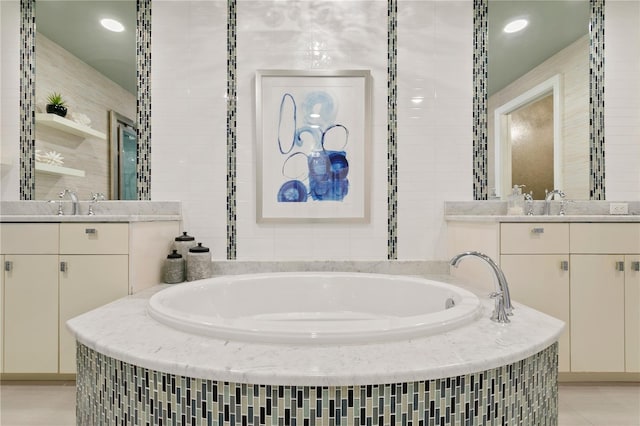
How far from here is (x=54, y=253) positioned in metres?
2.00

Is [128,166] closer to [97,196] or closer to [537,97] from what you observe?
[97,196]

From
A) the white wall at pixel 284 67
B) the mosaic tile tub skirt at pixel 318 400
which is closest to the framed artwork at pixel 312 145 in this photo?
the white wall at pixel 284 67

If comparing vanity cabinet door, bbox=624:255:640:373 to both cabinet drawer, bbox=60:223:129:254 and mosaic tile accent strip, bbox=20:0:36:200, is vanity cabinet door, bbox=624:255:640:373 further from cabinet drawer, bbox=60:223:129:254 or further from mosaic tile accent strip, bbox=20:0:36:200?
mosaic tile accent strip, bbox=20:0:36:200

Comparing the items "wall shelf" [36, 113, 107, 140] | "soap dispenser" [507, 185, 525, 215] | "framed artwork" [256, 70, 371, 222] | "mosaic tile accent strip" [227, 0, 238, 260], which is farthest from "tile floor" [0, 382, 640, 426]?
"wall shelf" [36, 113, 107, 140]

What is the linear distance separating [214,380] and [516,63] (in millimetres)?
2764

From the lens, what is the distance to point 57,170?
2.45m

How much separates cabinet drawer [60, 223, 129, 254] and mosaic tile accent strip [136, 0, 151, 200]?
521 mm

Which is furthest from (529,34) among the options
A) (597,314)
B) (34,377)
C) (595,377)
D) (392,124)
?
(34,377)

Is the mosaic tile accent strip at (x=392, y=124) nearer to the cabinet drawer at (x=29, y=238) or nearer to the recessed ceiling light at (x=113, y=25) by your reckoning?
the recessed ceiling light at (x=113, y=25)

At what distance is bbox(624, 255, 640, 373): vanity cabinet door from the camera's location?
201cm

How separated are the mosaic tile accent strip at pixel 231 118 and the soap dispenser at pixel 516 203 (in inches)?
74.8

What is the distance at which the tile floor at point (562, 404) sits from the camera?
5.63 feet

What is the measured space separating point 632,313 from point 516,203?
874 millimetres

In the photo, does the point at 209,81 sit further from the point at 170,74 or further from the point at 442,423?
the point at 442,423
